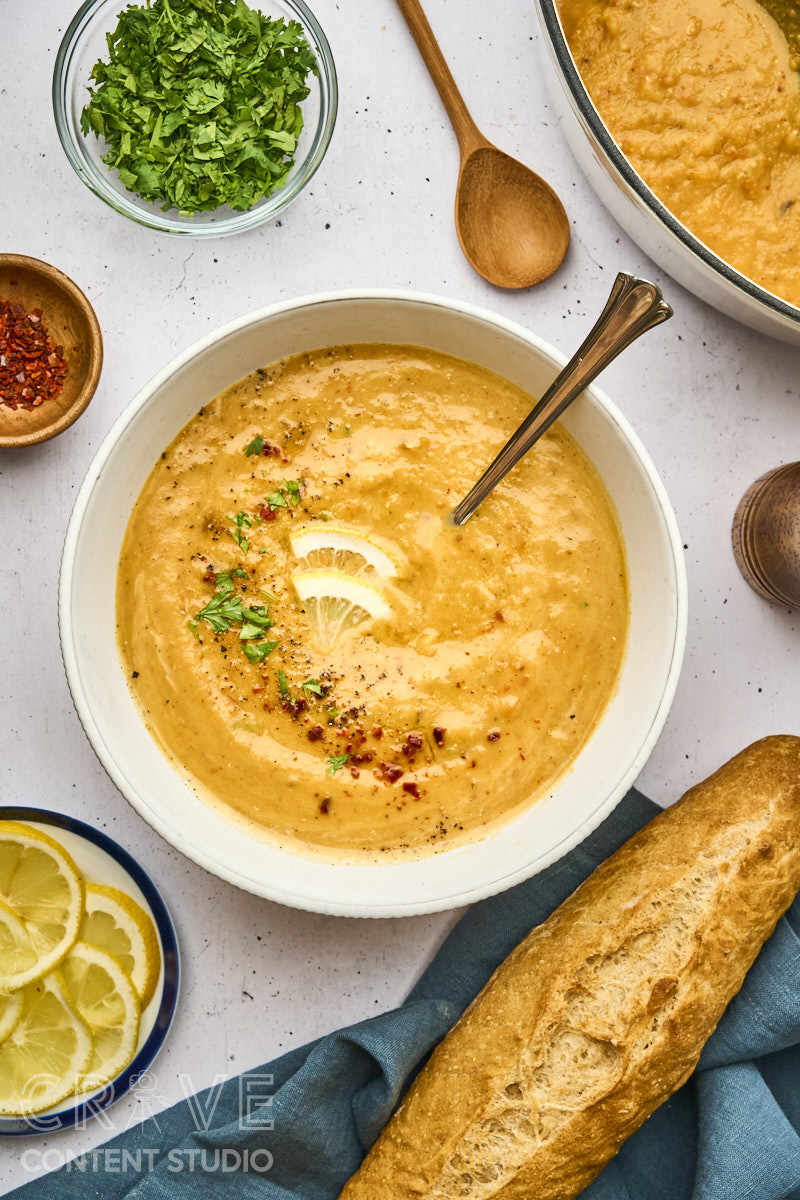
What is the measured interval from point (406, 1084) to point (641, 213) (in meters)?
2.57

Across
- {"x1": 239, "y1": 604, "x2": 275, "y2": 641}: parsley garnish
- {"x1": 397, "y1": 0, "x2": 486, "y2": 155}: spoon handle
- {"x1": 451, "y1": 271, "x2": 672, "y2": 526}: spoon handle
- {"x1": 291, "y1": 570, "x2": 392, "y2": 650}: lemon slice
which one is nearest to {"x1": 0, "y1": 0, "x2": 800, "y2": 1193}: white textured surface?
{"x1": 397, "y1": 0, "x2": 486, "y2": 155}: spoon handle

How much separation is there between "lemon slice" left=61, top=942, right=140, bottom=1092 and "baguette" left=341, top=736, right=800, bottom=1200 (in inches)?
30.2

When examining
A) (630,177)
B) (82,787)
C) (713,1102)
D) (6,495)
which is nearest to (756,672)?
(713,1102)

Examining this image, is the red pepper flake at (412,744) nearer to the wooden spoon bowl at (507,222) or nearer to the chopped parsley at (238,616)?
the chopped parsley at (238,616)

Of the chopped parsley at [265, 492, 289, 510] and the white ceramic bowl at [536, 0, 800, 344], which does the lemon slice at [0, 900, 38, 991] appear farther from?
the white ceramic bowl at [536, 0, 800, 344]

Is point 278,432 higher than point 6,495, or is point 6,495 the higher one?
point 278,432

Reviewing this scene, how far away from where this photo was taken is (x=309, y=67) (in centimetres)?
281

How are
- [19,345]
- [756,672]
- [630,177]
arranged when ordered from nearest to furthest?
[630,177], [19,345], [756,672]

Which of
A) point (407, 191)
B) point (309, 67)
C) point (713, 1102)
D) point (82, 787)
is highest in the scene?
point (309, 67)

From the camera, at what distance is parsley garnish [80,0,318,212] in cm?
273

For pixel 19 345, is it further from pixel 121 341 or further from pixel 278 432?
pixel 278 432

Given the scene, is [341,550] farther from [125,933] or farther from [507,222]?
[125,933]

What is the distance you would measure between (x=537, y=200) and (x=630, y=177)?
444 millimetres

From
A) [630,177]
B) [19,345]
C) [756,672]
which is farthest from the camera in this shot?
[756,672]
